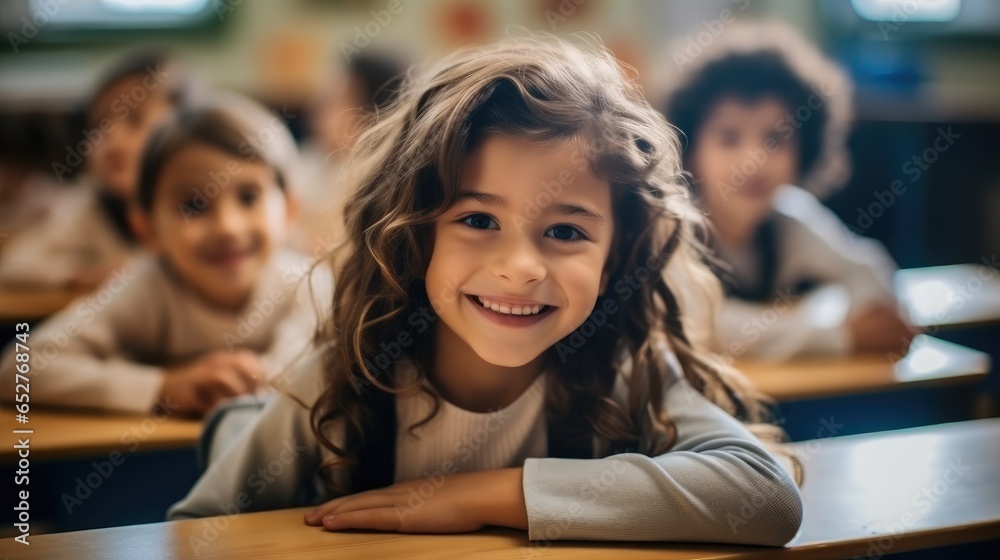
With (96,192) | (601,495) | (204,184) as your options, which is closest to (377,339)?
(601,495)

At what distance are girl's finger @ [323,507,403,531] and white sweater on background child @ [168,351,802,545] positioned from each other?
0.07m

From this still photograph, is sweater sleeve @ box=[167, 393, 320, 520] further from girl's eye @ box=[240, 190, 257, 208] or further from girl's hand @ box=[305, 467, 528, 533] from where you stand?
girl's eye @ box=[240, 190, 257, 208]

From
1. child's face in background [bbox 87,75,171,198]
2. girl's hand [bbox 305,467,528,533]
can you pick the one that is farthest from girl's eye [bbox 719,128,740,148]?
child's face in background [bbox 87,75,171,198]

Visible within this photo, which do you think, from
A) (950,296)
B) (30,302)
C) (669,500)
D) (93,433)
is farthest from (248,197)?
(950,296)

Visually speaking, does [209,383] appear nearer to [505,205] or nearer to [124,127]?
[505,205]

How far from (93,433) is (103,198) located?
1.68m

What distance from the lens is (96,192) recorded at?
10.4 ft

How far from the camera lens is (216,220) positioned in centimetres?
197

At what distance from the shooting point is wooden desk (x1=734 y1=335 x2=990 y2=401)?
184 centimetres

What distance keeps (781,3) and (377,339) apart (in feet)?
14.9

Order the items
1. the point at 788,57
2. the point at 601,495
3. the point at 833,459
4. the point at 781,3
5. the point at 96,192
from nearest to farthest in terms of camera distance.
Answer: the point at 601,495
the point at 833,459
the point at 788,57
the point at 96,192
the point at 781,3

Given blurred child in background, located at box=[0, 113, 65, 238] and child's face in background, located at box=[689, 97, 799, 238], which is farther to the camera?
blurred child in background, located at box=[0, 113, 65, 238]

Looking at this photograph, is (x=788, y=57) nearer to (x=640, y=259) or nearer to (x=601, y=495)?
(x=640, y=259)

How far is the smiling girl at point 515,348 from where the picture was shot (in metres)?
1.12
